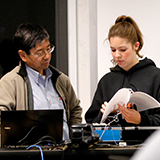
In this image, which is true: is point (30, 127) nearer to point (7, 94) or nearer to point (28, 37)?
point (7, 94)

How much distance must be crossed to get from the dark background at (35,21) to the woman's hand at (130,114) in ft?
5.36

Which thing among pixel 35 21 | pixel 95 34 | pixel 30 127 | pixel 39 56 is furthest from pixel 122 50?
pixel 35 21

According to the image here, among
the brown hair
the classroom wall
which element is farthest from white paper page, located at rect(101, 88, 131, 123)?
the classroom wall

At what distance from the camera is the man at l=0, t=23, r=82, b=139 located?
183 cm

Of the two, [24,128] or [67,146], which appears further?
[24,128]

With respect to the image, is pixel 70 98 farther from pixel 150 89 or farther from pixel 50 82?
pixel 150 89

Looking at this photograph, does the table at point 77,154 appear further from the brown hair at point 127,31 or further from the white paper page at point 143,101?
the brown hair at point 127,31

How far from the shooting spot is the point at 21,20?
2.98 m

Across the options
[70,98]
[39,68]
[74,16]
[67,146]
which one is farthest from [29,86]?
[74,16]

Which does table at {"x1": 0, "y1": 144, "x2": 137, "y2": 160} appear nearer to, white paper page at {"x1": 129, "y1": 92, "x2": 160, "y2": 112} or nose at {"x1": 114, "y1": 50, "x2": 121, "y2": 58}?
white paper page at {"x1": 129, "y1": 92, "x2": 160, "y2": 112}

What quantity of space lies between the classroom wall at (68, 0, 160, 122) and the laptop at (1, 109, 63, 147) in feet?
5.40

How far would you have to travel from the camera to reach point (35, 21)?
10.0 ft

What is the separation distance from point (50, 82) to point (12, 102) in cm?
36

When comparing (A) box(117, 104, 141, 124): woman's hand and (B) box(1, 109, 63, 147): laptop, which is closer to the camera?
(B) box(1, 109, 63, 147): laptop
